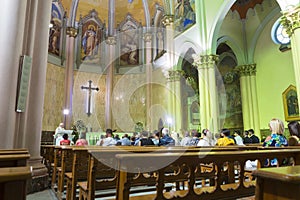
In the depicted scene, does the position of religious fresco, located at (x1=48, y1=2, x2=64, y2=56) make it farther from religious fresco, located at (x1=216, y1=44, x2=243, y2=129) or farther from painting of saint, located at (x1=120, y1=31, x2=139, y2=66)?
religious fresco, located at (x1=216, y1=44, x2=243, y2=129)

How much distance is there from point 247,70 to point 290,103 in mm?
3329

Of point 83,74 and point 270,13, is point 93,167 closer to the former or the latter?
point 270,13

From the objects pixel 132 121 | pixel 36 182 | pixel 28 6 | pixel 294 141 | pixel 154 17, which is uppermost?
pixel 154 17

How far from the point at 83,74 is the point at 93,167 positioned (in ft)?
50.0

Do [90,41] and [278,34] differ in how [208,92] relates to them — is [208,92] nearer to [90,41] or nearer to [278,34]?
[278,34]

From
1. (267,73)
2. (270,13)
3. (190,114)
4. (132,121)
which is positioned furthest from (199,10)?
(132,121)

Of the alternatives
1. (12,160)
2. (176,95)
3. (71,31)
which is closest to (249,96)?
(176,95)

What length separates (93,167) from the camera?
2.87 m

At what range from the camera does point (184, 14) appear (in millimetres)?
14031

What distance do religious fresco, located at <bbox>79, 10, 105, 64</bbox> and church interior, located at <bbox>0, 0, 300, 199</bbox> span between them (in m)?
0.08

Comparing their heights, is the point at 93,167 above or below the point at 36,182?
above

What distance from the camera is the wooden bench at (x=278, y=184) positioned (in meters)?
0.97

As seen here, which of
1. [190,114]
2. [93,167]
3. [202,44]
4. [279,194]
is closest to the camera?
[279,194]

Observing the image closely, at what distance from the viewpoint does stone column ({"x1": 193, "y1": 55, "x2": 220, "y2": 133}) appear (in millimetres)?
11125
